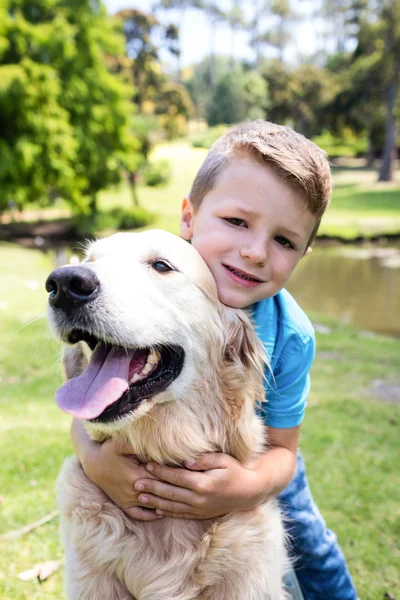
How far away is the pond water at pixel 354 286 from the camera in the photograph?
35.1ft

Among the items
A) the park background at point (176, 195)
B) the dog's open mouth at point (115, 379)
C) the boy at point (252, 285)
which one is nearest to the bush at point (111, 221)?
the park background at point (176, 195)

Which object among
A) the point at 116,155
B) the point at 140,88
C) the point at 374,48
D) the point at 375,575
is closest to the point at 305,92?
the point at 374,48

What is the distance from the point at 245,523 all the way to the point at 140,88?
3297 centimetres

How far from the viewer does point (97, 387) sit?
173 centimetres

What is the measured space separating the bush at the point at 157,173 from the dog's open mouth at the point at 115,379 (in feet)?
84.0

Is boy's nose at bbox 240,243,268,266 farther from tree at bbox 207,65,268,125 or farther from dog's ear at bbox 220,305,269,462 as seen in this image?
tree at bbox 207,65,268,125

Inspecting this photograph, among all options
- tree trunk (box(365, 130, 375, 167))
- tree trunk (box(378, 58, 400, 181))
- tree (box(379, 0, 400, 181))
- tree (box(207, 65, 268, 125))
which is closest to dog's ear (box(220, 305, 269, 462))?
tree (box(207, 65, 268, 125))

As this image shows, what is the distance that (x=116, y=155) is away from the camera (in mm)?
22984

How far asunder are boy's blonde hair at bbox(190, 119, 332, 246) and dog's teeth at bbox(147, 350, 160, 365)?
0.76 m

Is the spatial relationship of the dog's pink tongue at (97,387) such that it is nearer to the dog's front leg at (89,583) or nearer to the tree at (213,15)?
the dog's front leg at (89,583)

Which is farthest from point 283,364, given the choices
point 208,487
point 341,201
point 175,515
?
point 341,201

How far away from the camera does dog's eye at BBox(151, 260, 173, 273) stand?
1.97 meters

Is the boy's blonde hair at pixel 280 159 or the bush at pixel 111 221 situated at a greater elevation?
the boy's blonde hair at pixel 280 159

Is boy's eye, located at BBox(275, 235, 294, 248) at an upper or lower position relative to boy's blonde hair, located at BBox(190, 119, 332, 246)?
lower
